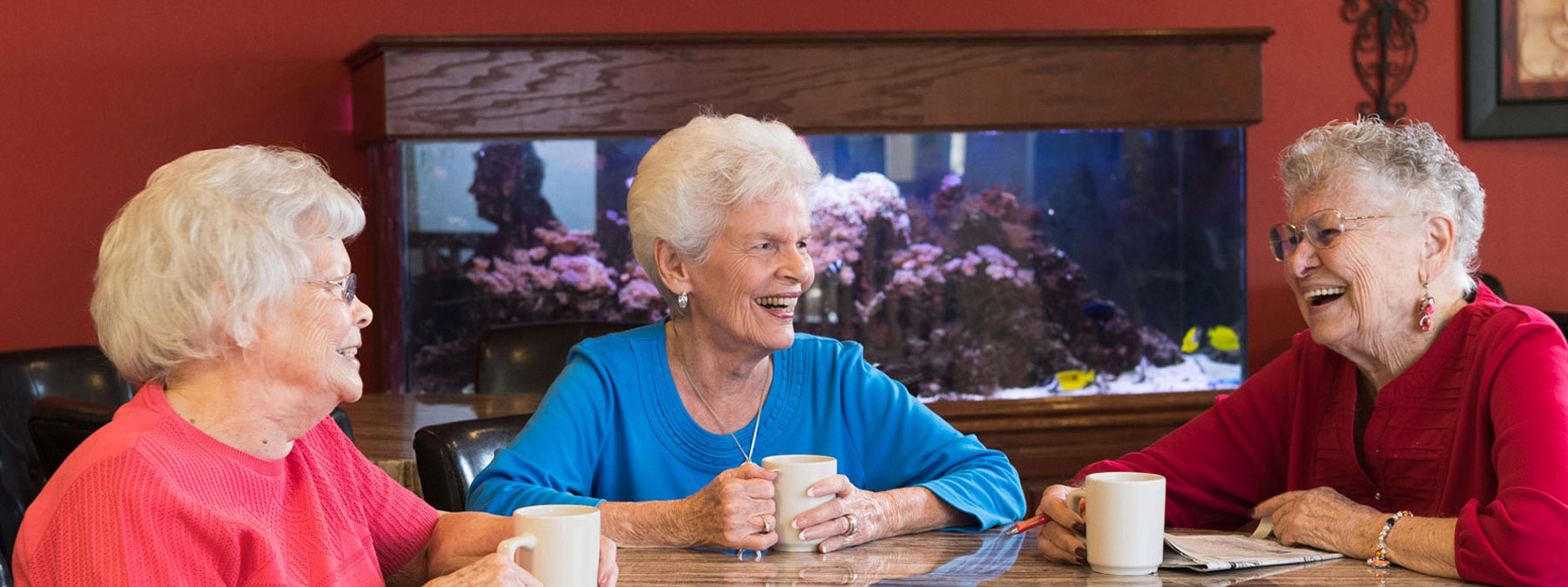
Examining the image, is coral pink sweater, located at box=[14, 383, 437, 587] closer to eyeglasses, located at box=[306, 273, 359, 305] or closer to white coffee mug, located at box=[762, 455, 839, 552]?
eyeglasses, located at box=[306, 273, 359, 305]

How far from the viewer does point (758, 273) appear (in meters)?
1.87

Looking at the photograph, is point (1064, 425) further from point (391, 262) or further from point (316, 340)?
point (316, 340)

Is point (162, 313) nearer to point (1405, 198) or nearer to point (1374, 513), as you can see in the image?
point (1374, 513)

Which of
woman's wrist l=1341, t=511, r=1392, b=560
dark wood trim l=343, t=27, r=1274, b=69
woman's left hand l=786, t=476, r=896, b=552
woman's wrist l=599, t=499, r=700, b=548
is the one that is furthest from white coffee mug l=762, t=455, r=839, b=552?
dark wood trim l=343, t=27, r=1274, b=69

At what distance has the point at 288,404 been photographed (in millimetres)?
1339

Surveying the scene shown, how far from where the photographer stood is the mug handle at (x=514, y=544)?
1.25 m

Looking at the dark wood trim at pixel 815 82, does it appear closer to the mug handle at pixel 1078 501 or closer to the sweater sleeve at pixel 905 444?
the sweater sleeve at pixel 905 444

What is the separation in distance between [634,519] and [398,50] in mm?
2460

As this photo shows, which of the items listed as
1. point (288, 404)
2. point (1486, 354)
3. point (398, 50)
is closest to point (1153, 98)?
point (398, 50)

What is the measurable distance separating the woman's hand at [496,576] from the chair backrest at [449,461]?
21.1 inches

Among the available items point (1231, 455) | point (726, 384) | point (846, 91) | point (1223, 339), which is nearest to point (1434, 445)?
point (1231, 455)

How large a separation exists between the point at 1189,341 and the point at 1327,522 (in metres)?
2.60

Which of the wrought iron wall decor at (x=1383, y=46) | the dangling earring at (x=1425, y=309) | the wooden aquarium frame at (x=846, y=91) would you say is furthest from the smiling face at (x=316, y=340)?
the wrought iron wall decor at (x=1383, y=46)

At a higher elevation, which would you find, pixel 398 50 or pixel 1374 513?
pixel 398 50
